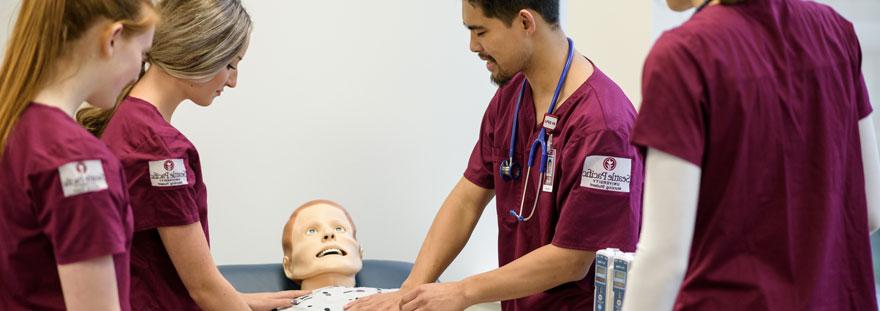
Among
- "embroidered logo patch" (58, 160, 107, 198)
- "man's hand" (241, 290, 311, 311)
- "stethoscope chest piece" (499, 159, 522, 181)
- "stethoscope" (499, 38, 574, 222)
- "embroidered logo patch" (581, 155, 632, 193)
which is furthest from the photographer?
"man's hand" (241, 290, 311, 311)

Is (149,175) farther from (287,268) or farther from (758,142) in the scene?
(287,268)

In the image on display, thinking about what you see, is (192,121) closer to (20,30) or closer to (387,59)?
(387,59)

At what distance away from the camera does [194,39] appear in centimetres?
202

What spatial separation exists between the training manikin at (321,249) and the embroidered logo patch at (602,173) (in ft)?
4.04

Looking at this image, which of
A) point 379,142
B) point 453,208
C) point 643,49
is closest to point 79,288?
point 453,208

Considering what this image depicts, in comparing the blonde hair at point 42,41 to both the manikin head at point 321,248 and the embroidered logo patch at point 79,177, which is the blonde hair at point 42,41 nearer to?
the embroidered logo patch at point 79,177

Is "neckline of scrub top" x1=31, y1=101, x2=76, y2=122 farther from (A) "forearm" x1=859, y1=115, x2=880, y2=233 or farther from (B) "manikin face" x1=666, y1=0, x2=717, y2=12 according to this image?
(A) "forearm" x1=859, y1=115, x2=880, y2=233

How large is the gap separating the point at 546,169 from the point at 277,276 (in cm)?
142

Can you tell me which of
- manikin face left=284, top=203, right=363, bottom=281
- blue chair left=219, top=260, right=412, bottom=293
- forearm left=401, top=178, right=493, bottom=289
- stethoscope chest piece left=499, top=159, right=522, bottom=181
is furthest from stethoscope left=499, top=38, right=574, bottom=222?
blue chair left=219, top=260, right=412, bottom=293

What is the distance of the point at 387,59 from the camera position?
3.94 meters

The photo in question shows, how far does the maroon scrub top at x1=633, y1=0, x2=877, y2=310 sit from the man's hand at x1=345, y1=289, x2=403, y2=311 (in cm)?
107

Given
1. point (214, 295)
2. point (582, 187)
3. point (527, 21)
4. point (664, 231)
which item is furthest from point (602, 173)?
point (214, 295)

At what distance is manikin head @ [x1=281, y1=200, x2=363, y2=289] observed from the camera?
312 cm

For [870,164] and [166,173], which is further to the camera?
[166,173]
